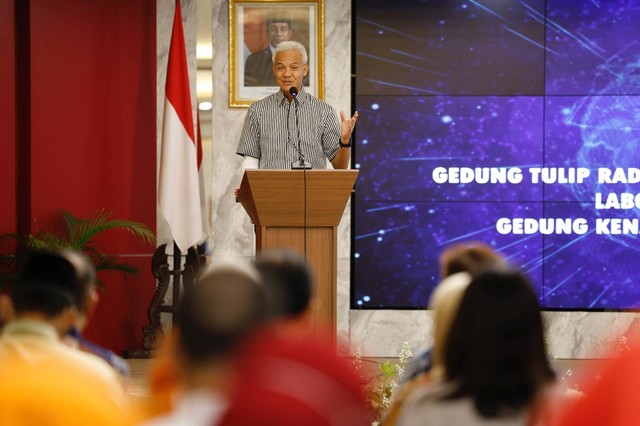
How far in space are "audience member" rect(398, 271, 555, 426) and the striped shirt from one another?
154 inches

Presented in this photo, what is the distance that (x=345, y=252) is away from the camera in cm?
812

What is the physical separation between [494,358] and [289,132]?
13.6 ft

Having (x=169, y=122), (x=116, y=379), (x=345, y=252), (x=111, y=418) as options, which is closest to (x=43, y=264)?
(x=116, y=379)

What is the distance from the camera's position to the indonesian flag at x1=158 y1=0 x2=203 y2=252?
24.3 ft

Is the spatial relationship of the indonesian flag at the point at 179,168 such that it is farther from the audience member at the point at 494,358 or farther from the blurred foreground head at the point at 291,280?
the audience member at the point at 494,358

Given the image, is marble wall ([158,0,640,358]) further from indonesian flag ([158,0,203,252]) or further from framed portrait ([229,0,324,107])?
indonesian flag ([158,0,203,252])

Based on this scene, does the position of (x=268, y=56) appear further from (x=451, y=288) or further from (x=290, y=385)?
(x=290, y=385)

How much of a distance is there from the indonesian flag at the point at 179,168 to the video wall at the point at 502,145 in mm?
1431

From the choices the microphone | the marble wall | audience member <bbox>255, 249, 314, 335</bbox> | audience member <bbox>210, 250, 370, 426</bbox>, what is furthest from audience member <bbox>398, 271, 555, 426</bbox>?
the marble wall

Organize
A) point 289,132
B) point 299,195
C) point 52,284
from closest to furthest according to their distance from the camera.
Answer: point 52,284, point 299,195, point 289,132

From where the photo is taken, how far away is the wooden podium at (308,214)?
4793mm

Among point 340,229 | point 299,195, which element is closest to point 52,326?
point 299,195

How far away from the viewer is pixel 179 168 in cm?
747

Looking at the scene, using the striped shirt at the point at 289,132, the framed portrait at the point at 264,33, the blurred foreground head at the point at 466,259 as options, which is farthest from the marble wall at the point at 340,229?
the blurred foreground head at the point at 466,259
